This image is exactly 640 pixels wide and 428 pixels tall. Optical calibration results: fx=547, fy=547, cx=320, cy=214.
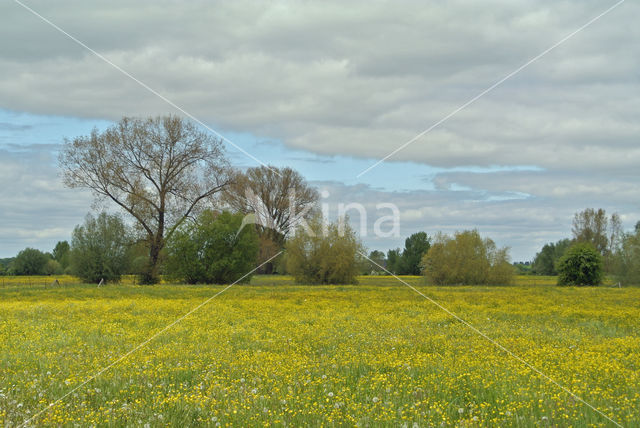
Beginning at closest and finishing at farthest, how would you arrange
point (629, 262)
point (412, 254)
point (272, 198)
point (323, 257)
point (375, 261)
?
point (323, 257) → point (629, 262) → point (375, 261) → point (272, 198) → point (412, 254)

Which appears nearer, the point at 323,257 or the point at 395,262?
the point at 323,257

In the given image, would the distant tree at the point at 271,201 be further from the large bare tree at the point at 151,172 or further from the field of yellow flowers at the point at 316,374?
the field of yellow flowers at the point at 316,374

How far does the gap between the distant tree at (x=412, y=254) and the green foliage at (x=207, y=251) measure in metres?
52.1

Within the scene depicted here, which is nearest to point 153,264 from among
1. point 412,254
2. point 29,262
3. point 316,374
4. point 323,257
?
point 323,257

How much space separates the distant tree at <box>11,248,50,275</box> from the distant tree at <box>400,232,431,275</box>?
67754 millimetres

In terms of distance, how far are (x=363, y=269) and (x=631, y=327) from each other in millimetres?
43870

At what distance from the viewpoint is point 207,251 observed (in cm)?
5528

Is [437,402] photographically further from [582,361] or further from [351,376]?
[582,361]

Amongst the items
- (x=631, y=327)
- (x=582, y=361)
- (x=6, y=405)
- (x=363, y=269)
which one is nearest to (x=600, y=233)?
(x=363, y=269)

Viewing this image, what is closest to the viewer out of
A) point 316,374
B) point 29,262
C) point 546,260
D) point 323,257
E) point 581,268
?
point 316,374

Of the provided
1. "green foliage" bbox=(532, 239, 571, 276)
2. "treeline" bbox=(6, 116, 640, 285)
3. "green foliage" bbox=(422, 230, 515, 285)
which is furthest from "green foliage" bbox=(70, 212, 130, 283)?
"green foliage" bbox=(532, 239, 571, 276)

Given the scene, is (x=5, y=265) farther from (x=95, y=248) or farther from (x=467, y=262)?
(x=467, y=262)

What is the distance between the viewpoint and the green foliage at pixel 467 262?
63375 millimetres

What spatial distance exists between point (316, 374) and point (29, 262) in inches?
4113
